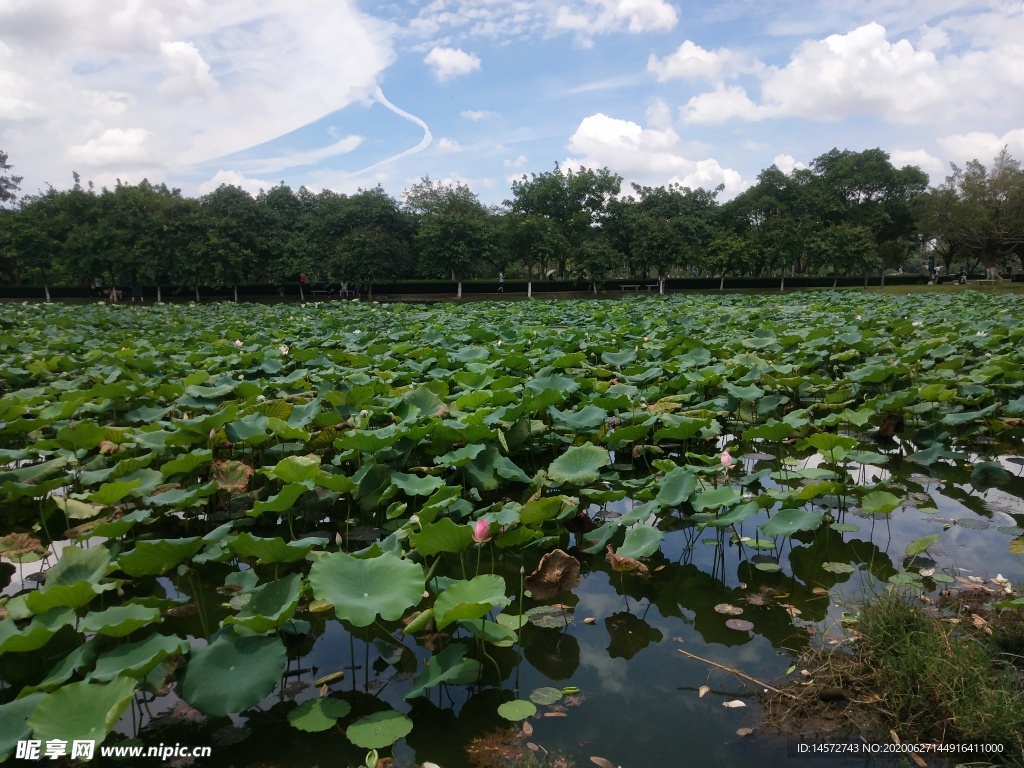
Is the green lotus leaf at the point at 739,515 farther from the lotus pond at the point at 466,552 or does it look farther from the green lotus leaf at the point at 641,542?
the green lotus leaf at the point at 641,542

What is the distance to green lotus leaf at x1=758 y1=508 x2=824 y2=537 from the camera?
2.52 meters

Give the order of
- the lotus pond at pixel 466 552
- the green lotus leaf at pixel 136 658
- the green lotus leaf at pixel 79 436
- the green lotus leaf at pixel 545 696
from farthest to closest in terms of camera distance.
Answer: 1. the green lotus leaf at pixel 79 436
2. the green lotus leaf at pixel 545 696
3. the lotus pond at pixel 466 552
4. the green lotus leaf at pixel 136 658

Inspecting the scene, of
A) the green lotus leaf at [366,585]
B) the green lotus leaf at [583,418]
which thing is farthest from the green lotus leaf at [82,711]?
the green lotus leaf at [583,418]

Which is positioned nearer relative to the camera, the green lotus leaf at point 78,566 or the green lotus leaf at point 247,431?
the green lotus leaf at point 78,566

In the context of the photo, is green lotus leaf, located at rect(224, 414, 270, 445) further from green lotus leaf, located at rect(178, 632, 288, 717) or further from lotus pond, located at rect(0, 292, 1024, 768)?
green lotus leaf, located at rect(178, 632, 288, 717)

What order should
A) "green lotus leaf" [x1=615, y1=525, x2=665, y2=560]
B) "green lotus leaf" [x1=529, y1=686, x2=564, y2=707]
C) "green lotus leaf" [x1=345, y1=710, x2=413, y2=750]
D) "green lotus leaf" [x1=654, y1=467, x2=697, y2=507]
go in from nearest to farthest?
"green lotus leaf" [x1=345, y1=710, x2=413, y2=750] → "green lotus leaf" [x1=529, y1=686, x2=564, y2=707] → "green lotus leaf" [x1=615, y1=525, x2=665, y2=560] → "green lotus leaf" [x1=654, y1=467, x2=697, y2=507]

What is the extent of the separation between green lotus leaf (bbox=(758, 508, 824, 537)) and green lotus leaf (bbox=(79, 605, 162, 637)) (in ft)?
6.91

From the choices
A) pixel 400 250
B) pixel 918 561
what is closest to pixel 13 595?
pixel 918 561

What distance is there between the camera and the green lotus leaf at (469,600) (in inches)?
70.3

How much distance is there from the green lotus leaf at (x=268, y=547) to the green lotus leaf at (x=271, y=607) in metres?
0.15

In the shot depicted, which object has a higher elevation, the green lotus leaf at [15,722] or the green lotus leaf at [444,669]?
the green lotus leaf at [15,722]

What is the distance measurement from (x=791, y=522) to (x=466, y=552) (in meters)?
1.41

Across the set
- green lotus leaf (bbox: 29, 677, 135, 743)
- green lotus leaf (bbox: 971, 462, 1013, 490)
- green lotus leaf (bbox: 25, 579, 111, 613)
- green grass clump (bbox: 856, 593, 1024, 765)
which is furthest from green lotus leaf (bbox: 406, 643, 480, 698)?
green lotus leaf (bbox: 971, 462, 1013, 490)

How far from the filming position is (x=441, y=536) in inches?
84.4
